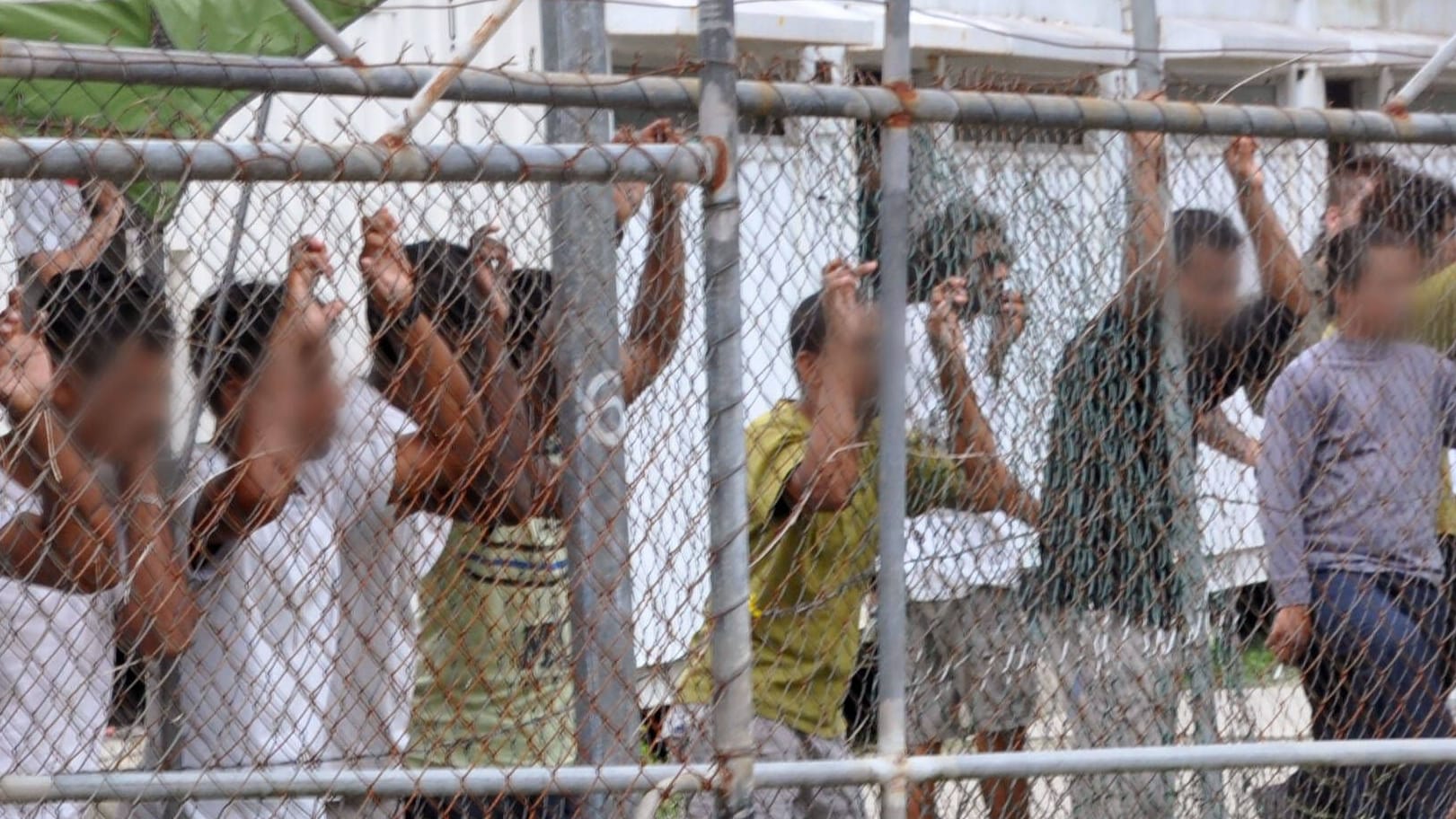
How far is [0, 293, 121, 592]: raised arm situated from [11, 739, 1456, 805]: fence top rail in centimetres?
33

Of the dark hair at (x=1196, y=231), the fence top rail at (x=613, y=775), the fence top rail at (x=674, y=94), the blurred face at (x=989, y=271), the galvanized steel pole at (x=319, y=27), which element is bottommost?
the fence top rail at (x=613, y=775)

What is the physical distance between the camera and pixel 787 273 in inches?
144

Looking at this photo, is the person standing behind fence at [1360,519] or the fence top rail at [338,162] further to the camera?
the person standing behind fence at [1360,519]

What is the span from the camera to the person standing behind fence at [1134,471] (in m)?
3.97

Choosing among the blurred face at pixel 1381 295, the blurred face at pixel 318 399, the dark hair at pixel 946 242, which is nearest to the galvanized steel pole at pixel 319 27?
the blurred face at pixel 318 399

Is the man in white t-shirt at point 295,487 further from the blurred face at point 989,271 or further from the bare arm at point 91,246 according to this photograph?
the blurred face at point 989,271

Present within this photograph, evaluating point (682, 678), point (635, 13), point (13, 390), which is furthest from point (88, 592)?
point (635, 13)

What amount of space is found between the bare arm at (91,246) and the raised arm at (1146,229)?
2.02 m

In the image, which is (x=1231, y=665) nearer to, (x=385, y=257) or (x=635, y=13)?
(x=385, y=257)

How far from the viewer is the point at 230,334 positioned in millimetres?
3068

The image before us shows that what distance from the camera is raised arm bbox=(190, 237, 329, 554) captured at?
3092 millimetres

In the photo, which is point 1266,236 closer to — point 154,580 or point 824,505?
point 824,505

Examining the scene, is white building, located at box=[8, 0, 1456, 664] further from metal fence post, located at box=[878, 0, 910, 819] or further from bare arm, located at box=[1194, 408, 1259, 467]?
Answer: metal fence post, located at box=[878, 0, 910, 819]

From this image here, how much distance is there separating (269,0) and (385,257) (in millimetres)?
1423
